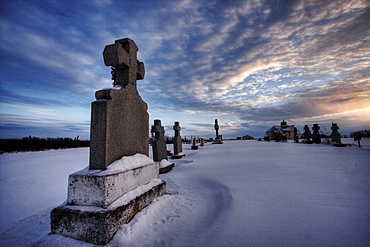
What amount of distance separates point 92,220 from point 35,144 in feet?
58.0

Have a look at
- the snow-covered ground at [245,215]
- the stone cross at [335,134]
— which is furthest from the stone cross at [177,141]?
the stone cross at [335,134]

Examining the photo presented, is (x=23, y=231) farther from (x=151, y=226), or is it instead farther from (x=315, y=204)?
(x=315, y=204)

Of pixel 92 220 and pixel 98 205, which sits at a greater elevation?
pixel 98 205

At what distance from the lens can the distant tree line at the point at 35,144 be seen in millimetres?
13017

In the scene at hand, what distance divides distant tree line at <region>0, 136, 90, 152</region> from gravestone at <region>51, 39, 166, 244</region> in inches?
606

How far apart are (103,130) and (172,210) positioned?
185 centimetres

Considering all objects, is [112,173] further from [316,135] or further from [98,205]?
[316,135]

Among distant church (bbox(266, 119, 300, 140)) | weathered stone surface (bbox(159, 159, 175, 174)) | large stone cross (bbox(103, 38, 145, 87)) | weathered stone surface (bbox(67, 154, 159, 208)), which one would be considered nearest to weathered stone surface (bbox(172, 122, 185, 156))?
weathered stone surface (bbox(159, 159, 175, 174))

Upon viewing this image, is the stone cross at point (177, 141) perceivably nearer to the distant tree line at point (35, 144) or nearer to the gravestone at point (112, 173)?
the gravestone at point (112, 173)

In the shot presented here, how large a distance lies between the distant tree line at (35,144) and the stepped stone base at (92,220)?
15481 millimetres

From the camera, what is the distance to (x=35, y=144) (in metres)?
14.9

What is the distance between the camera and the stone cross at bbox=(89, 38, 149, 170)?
8.58 ft

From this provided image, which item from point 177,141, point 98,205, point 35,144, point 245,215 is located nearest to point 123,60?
point 98,205

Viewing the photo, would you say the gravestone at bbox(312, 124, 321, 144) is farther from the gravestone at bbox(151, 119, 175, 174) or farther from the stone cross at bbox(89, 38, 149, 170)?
the stone cross at bbox(89, 38, 149, 170)
